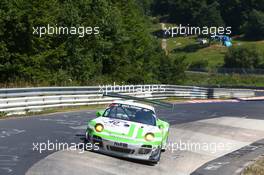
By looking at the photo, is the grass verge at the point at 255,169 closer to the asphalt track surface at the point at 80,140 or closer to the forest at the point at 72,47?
the asphalt track surface at the point at 80,140

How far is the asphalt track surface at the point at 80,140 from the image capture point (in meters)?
10.8

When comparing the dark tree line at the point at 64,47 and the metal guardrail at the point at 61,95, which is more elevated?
the dark tree line at the point at 64,47

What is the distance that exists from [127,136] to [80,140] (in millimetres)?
2688

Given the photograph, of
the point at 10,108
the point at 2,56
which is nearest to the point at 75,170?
the point at 10,108

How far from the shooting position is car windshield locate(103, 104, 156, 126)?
13.3 meters

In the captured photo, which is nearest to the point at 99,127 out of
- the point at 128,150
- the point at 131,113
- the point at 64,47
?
the point at 128,150

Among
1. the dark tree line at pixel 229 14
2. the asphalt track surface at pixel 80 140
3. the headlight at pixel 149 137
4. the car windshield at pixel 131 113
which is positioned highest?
the dark tree line at pixel 229 14

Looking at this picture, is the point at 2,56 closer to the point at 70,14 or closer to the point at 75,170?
the point at 70,14

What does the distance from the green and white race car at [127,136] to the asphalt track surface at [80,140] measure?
0.73 ft

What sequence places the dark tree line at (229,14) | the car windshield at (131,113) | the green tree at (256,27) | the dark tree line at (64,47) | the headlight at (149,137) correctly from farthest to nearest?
the dark tree line at (229,14) → the green tree at (256,27) → the dark tree line at (64,47) → the car windshield at (131,113) → the headlight at (149,137)

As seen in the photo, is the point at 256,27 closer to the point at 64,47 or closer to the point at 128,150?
the point at 64,47

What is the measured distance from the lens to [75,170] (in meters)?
10.4

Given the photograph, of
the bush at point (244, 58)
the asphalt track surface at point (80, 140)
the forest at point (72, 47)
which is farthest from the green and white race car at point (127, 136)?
the bush at point (244, 58)

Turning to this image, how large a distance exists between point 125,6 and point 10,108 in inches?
1584
